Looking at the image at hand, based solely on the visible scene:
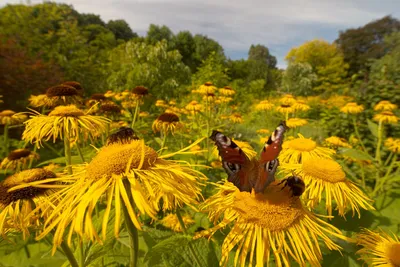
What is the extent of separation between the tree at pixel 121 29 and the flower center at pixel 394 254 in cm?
3576

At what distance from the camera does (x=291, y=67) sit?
2220 cm

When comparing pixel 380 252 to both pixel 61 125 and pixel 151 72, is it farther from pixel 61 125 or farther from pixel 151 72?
pixel 151 72

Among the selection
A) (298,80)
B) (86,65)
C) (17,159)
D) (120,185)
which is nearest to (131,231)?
(120,185)

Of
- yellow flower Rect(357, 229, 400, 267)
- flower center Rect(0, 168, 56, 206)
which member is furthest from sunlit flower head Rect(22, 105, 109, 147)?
yellow flower Rect(357, 229, 400, 267)

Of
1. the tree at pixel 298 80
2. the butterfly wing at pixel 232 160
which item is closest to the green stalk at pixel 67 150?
the butterfly wing at pixel 232 160

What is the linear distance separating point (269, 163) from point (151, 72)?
897cm

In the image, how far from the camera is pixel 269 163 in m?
0.96

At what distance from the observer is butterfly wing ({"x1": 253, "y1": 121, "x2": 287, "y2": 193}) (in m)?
0.96

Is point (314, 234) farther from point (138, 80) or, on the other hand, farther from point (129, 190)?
point (138, 80)

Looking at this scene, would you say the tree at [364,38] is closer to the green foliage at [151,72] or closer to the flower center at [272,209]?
the green foliage at [151,72]

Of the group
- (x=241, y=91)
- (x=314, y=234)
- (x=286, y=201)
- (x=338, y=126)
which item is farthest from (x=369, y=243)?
(x=241, y=91)

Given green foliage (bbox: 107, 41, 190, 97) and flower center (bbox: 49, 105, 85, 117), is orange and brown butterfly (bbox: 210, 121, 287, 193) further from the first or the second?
green foliage (bbox: 107, 41, 190, 97)

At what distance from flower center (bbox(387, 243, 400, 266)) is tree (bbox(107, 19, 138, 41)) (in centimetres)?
3576

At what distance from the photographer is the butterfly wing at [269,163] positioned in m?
0.96
